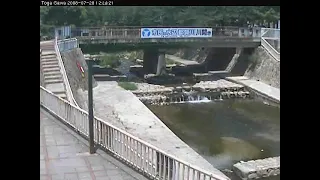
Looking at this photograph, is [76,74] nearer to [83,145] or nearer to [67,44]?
[67,44]

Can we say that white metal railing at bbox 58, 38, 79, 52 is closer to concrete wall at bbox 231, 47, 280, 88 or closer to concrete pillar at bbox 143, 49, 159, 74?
concrete pillar at bbox 143, 49, 159, 74

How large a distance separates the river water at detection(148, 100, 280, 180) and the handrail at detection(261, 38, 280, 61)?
21cm

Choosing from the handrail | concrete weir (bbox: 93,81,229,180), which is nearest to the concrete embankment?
concrete weir (bbox: 93,81,229,180)

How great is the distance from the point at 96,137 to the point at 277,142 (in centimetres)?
71

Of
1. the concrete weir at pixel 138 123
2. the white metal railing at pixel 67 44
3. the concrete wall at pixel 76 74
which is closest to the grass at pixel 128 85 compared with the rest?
the concrete weir at pixel 138 123

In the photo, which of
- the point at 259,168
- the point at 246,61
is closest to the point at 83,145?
the point at 259,168

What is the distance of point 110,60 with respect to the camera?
79.4 inches

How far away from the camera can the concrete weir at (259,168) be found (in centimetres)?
189

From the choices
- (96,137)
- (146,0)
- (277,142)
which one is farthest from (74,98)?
(277,142)

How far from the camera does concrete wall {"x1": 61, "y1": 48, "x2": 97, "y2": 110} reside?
1931mm

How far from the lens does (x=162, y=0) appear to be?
6.13ft

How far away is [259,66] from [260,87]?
0.10 meters

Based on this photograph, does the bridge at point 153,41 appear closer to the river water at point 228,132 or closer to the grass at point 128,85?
the grass at point 128,85
